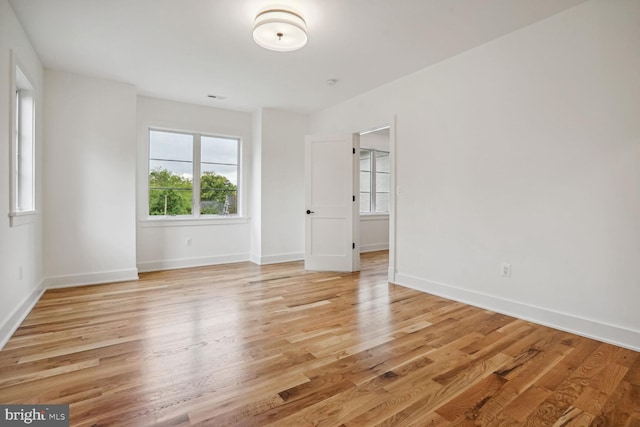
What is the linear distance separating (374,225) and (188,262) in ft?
12.5

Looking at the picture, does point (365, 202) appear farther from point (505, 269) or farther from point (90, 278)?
point (90, 278)

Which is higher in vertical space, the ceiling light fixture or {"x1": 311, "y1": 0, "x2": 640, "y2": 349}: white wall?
the ceiling light fixture

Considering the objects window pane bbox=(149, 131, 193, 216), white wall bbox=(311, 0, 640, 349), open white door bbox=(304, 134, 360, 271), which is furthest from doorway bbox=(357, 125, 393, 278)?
window pane bbox=(149, 131, 193, 216)

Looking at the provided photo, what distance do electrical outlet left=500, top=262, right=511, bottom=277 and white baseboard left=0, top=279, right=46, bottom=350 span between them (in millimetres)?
4041

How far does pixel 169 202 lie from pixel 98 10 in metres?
2.91

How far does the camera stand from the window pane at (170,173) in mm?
4922

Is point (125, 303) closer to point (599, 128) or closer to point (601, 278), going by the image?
point (601, 278)

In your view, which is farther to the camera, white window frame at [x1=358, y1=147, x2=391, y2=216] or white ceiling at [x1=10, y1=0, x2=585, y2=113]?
white window frame at [x1=358, y1=147, x2=391, y2=216]

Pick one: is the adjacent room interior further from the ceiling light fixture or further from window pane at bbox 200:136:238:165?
window pane at bbox 200:136:238:165

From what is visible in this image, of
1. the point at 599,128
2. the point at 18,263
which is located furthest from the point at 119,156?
the point at 599,128

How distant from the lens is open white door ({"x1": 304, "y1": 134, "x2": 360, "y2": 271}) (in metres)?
4.85

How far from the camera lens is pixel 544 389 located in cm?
179

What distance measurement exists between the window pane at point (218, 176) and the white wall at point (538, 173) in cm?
312

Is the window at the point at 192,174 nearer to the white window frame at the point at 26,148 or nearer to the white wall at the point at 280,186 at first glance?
the white wall at the point at 280,186
